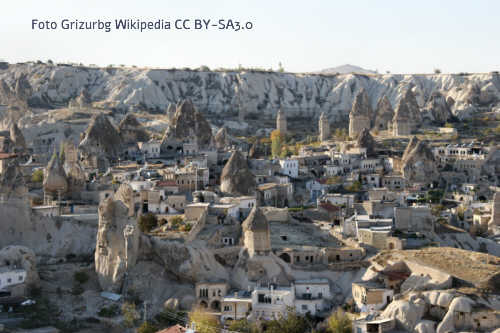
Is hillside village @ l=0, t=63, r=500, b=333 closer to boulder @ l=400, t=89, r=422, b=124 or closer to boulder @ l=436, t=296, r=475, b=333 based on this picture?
boulder @ l=436, t=296, r=475, b=333

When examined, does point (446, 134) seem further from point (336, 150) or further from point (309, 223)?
point (309, 223)

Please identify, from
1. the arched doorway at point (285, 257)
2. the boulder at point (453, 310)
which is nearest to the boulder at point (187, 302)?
the arched doorway at point (285, 257)

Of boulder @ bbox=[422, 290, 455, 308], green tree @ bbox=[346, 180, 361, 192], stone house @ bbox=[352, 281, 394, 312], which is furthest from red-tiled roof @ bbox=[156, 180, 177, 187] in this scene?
boulder @ bbox=[422, 290, 455, 308]

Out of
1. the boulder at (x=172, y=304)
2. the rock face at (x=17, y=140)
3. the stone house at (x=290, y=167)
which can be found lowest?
the boulder at (x=172, y=304)

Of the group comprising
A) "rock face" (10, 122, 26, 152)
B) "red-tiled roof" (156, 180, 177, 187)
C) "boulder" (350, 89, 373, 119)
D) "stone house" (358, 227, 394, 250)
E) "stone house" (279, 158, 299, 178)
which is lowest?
"stone house" (358, 227, 394, 250)

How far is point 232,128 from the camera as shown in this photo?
313 ft

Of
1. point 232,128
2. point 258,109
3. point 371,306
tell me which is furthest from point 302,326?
point 258,109

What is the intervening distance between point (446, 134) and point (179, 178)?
33.2 m

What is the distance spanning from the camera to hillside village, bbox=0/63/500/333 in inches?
1353

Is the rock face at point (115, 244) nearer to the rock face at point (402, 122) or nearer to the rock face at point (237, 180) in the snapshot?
the rock face at point (237, 180)

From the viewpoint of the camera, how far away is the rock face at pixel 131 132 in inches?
2726

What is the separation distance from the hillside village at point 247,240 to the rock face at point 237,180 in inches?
4.9

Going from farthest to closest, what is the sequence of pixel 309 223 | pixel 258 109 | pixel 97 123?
pixel 258 109, pixel 97 123, pixel 309 223

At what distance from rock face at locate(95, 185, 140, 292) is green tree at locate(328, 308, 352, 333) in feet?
33.6
